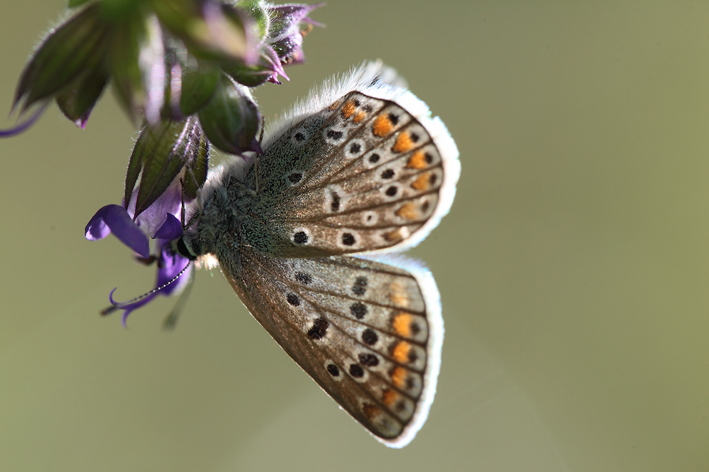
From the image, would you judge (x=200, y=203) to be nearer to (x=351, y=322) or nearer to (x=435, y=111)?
(x=351, y=322)

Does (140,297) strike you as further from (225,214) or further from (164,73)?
(164,73)

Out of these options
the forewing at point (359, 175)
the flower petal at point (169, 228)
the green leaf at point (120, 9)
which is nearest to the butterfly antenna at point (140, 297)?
the flower petal at point (169, 228)

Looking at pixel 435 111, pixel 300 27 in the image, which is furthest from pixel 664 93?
pixel 300 27

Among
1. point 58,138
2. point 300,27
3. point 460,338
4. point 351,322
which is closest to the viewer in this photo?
point 300,27

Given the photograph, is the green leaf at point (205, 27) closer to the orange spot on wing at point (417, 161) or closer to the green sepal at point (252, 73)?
the green sepal at point (252, 73)

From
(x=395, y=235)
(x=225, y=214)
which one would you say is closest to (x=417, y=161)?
Result: (x=395, y=235)
